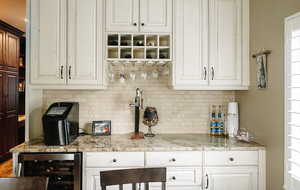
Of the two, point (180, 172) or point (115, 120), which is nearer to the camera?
point (180, 172)

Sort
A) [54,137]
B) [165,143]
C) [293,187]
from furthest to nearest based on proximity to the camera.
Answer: [165,143] < [54,137] < [293,187]

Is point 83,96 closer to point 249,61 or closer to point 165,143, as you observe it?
point 165,143

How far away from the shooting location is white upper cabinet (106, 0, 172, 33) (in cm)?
220

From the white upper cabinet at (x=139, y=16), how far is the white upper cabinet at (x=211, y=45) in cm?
12

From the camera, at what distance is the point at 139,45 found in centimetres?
228

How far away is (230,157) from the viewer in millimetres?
1993

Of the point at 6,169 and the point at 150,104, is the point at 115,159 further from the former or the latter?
the point at 6,169

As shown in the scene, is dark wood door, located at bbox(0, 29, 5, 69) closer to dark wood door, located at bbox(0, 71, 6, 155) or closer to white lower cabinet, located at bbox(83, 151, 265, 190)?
dark wood door, located at bbox(0, 71, 6, 155)

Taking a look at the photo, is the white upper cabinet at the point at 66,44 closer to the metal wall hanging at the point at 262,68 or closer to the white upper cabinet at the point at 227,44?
the white upper cabinet at the point at 227,44

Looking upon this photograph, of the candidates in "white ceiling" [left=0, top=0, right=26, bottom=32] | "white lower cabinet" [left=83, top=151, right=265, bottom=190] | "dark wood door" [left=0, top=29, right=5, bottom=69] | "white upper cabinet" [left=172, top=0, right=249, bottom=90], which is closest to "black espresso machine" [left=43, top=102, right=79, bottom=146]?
"white lower cabinet" [left=83, top=151, right=265, bottom=190]

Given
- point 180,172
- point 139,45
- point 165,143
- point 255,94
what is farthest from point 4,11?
point 255,94

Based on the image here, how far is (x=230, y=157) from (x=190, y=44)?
121cm

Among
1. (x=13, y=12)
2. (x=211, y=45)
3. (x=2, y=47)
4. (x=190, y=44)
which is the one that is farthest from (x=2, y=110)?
(x=211, y=45)

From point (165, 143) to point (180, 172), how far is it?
12.0 inches
